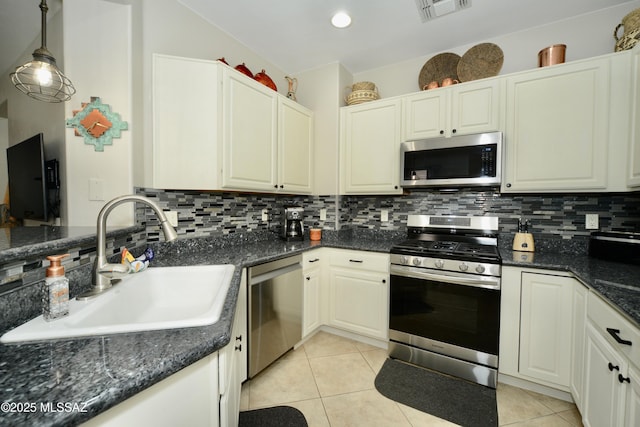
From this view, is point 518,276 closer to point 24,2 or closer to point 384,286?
point 384,286

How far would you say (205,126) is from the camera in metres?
1.75

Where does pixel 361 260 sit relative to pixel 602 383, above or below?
above

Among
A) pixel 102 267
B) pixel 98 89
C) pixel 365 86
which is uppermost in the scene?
pixel 365 86

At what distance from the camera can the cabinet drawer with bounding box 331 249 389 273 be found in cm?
211

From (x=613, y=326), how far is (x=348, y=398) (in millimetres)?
1396

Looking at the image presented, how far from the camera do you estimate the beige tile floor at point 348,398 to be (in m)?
1.49

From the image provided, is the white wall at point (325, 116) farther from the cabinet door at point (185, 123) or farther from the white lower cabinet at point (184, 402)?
the white lower cabinet at point (184, 402)

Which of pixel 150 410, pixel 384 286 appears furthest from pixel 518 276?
pixel 150 410

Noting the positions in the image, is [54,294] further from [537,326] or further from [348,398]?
[537,326]

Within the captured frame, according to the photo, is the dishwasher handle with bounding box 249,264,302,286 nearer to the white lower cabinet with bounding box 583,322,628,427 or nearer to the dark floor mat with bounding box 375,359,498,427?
the dark floor mat with bounding box 375,359,498,427

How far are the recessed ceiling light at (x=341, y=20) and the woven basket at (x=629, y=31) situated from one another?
1.82 m

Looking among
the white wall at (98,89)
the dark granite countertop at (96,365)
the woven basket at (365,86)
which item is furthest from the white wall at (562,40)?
the white wall at (98,89)

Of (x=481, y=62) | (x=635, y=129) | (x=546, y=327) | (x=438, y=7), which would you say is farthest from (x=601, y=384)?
(x=438, y=7)

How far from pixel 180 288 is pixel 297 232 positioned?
1.29m
